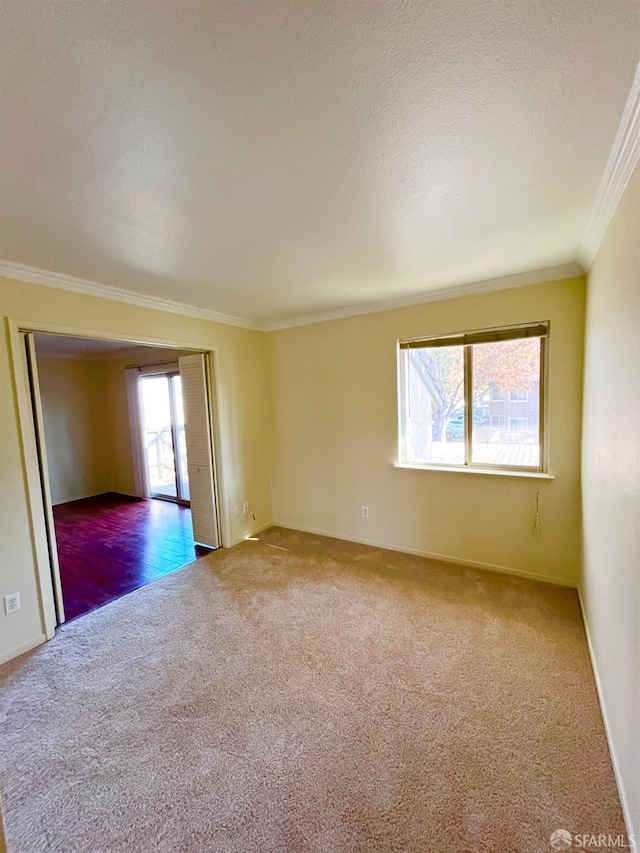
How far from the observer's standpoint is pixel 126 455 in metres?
6.25

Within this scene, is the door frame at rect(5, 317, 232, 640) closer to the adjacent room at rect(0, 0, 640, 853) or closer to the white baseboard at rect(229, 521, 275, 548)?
the adjacent room at rect(0, 0, 640, 853)

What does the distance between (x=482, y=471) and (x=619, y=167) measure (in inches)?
86.8

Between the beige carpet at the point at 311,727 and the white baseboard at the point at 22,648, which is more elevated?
the white baseboard at the point at 22,648

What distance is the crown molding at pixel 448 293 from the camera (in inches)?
104

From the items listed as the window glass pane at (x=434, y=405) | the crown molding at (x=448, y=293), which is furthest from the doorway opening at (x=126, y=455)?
the window glass pane at (x=434, y=405)

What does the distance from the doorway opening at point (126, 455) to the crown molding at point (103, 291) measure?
44 centimetres

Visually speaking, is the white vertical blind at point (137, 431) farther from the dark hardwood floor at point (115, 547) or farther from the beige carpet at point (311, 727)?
the beige carpet at point (311, 727)

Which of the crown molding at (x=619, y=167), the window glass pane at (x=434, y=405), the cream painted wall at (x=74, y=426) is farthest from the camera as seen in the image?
the cream painted wall at (x=74, y=426)

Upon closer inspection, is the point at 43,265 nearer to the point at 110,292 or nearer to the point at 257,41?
the point at 110,292

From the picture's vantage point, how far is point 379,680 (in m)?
1.94

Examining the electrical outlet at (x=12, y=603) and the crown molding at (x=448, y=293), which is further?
the crown molding at (x=448, y=293)

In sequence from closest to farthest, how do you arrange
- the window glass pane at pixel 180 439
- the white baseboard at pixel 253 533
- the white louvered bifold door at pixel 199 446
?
the white louvered bifold door at pixel 199 446 < the white baseboard at pixel 253 533 < the window glass pane at pixel 180 439

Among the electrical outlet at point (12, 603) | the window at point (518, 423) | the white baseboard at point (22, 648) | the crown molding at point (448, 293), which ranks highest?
the crown molding at point (448, 293)

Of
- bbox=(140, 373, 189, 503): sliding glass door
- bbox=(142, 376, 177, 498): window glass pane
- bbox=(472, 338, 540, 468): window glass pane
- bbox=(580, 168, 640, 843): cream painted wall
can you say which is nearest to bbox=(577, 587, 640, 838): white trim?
bbox=(580, 168, 640, 843): cream painted wall
